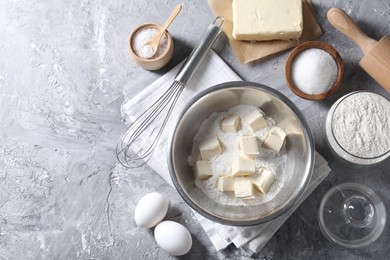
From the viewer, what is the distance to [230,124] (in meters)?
1.20

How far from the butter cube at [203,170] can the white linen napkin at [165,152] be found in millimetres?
103

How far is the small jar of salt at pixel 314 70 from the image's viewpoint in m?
1.21

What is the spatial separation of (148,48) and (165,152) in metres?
0.26

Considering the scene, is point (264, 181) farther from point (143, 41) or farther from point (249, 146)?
point (143, 41)

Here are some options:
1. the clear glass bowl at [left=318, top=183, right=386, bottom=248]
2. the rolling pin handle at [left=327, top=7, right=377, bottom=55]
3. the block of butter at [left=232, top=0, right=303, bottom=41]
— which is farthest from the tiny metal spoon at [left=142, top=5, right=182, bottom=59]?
the clear glass bowl at [left=318, top=183, right=386, bottom=248]

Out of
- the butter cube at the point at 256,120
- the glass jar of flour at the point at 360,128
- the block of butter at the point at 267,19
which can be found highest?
the block of butter at the point at 267,19

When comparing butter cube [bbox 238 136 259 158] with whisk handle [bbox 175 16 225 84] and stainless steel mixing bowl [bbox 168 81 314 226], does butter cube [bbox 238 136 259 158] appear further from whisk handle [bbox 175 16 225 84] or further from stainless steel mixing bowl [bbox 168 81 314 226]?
whisk handle [bbox 175 16 225 84]

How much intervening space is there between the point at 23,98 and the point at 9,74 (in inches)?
3.0

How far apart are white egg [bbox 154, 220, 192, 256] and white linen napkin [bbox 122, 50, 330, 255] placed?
0.20 ft

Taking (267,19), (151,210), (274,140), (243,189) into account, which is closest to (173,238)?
(151,210)

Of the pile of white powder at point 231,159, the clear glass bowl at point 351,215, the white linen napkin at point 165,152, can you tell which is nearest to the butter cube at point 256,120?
the pile of white powder at point 231,159

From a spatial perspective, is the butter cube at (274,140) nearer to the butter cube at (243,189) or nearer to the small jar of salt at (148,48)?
the butter cube at (243,189)

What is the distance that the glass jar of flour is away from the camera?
117 centimetres

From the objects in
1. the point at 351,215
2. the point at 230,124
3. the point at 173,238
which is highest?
the point at 230,124
